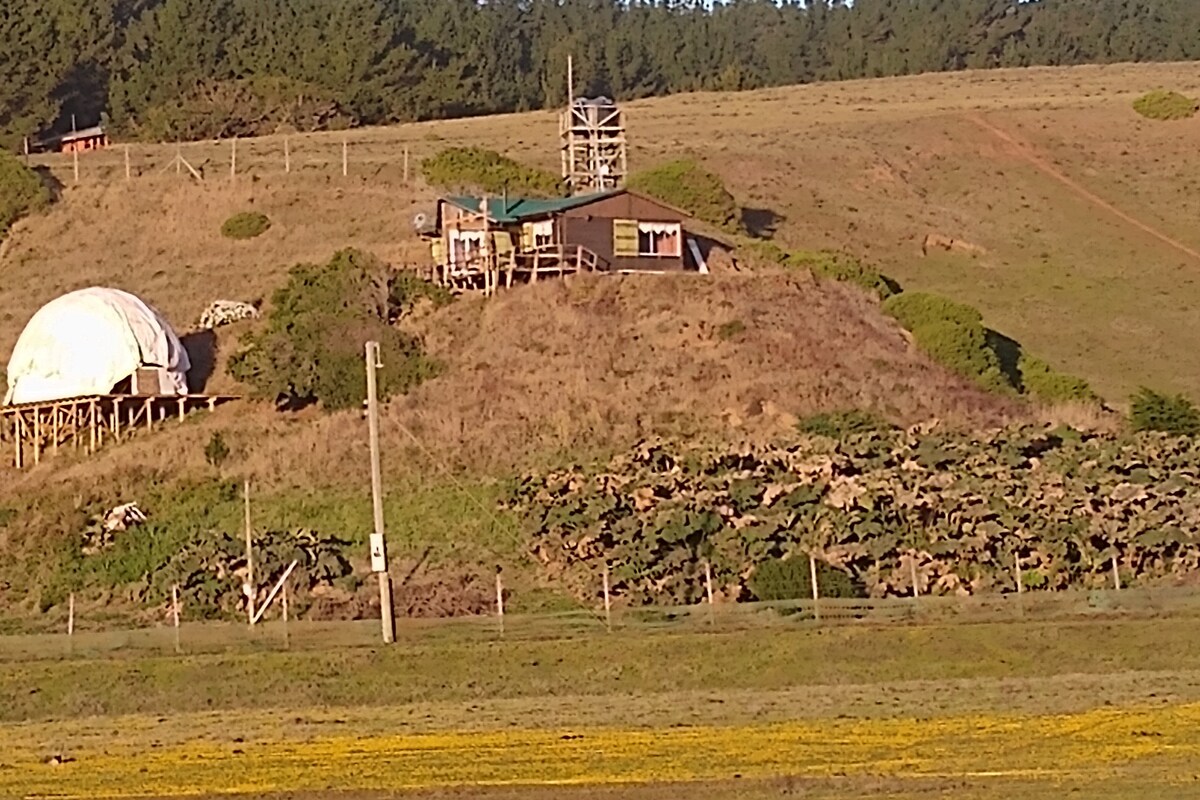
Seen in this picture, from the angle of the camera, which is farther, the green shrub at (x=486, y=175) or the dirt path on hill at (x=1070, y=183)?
the dirt path on hill at (x=1070, y=183)

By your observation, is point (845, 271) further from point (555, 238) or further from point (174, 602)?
point (174, 602)

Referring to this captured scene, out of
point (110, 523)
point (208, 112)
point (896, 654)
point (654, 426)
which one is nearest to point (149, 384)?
point (110, 523)

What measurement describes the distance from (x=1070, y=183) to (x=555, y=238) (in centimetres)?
4510

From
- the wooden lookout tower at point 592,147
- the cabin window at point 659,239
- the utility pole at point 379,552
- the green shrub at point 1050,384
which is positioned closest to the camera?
the utility pole at point 379,552

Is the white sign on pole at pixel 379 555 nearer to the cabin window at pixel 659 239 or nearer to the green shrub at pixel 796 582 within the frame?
the green shrub at pixel 796 582

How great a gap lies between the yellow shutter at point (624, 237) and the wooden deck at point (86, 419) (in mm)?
14167

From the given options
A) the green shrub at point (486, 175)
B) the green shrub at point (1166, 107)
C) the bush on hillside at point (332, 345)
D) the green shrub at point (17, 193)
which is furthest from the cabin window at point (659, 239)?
the green shrub at point (1166, 107)

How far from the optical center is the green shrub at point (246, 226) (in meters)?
85.3

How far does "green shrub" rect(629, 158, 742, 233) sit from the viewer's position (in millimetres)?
86062

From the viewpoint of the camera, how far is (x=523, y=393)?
60.2 meters

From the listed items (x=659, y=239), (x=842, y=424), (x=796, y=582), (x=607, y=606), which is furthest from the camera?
(x=659, y=239)

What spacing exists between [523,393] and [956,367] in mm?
13975

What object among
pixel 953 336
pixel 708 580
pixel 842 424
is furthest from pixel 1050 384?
pixel 708 580

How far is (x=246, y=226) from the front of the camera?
85.8m
